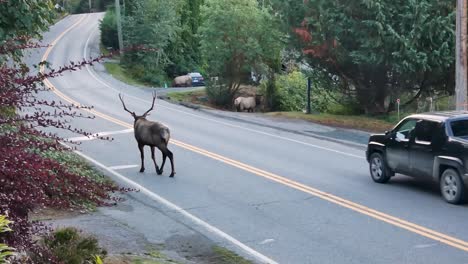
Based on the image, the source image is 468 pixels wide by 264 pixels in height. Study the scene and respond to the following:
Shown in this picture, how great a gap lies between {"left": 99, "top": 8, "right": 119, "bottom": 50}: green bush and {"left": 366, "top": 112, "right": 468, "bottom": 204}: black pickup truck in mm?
51382

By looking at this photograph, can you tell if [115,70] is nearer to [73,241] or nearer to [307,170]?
[307,170]

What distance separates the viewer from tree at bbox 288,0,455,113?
994 inches

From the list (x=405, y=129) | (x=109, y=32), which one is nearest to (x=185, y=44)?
(x=109, y=32)

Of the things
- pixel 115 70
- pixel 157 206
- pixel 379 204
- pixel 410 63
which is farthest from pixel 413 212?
pixel 115 70

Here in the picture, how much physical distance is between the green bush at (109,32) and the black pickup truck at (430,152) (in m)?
51.4

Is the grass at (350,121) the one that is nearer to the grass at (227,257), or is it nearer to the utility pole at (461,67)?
the utility pole at (461,67)

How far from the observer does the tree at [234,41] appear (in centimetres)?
3819

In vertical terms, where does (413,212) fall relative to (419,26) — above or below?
below

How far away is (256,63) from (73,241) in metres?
31.6

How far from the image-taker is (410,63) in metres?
25.5

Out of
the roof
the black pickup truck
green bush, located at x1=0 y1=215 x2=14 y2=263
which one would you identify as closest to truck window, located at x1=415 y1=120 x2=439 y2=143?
the black pickup truck

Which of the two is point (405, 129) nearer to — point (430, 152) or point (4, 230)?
point (430, 152)

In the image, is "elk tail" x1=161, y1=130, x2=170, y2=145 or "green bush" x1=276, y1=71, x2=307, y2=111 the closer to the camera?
"elk tail" x1=161, y1=130, x2=170, y2=145

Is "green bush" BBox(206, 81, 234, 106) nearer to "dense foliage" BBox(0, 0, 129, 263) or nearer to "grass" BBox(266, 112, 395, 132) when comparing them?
"grass" BBox(266, 112, 395, 132)
